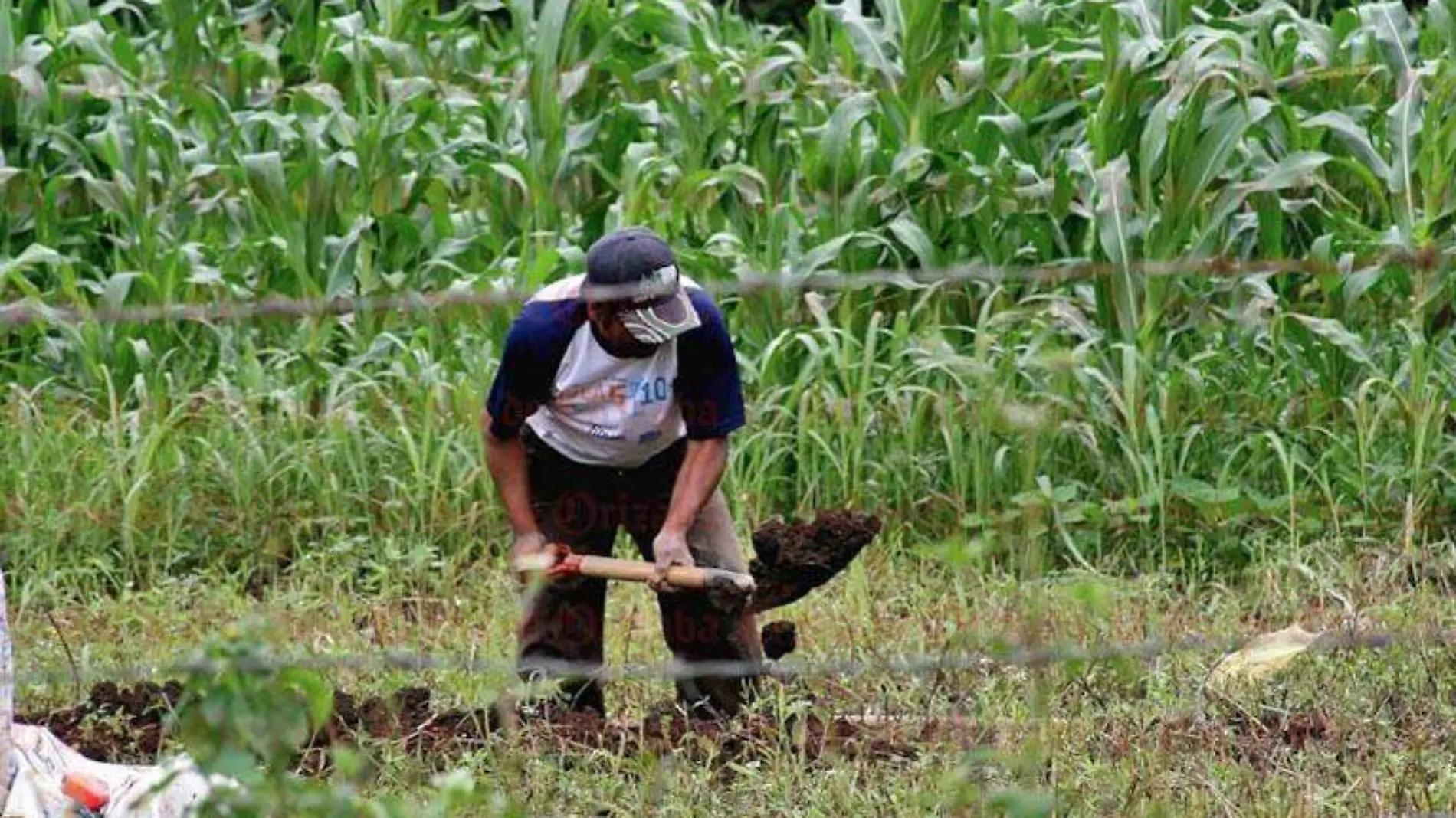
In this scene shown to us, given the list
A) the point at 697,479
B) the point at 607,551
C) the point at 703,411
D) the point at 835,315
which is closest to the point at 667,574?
the point at 697,479

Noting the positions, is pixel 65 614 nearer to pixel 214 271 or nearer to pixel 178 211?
pixel 214 271

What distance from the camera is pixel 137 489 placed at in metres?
8.41

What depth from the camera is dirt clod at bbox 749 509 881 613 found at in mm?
6648

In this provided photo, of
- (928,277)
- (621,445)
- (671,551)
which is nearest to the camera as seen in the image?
(671,551)

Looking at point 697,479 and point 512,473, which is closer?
point 697,479

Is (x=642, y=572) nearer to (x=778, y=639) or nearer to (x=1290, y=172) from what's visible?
(x=778, y=639)

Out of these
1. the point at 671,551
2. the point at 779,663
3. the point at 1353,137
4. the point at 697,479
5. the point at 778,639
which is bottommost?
the point at 779,663

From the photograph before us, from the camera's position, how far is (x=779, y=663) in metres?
7.14

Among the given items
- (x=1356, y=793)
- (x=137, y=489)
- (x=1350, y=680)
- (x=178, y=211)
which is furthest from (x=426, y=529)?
(x=1356, y=793)

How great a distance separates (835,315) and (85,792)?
4434 millimetres

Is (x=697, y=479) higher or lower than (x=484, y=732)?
higher

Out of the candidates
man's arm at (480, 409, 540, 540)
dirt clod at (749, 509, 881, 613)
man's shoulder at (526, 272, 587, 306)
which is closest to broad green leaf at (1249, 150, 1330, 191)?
dirt clod at (749, 509, 881, 613)

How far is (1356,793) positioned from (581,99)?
16.9ft

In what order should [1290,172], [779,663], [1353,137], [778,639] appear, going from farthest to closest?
[1353,137]
[1290,172]
[779,663]
[778,639]
